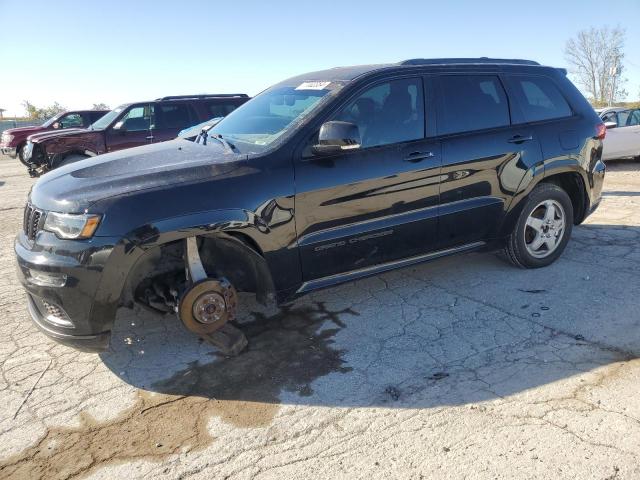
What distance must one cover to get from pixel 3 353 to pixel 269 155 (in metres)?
2.36

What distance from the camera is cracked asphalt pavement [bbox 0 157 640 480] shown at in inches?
93.6

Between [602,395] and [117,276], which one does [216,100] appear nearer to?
[117,276]

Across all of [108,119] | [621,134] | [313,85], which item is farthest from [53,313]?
[621,134]

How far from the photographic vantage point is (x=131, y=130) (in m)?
10.6

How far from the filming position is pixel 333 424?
2.65 meters

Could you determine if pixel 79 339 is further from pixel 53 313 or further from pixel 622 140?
pixel 622 140

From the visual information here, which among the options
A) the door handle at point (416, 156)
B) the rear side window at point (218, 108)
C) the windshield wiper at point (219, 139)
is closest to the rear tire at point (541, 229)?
the door handle at point (416, 156)

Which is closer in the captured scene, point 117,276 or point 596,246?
point 117,276

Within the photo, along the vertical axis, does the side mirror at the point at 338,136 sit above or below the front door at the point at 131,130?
below

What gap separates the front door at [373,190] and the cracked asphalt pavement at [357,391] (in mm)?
583

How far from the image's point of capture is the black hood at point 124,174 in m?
2.94

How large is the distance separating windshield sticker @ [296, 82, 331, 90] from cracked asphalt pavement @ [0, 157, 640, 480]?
69.2 inches

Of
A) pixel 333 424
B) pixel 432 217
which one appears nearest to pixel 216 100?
pixel 432 217

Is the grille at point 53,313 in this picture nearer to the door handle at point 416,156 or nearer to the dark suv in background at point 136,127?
the door handle at point 416,156
